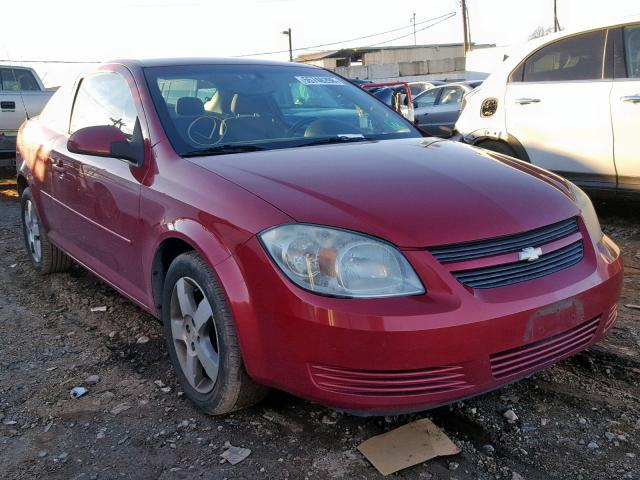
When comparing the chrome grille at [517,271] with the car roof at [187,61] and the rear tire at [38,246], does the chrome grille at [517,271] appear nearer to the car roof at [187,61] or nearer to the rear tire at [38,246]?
the car roof at [187,61]

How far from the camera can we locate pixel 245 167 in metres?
2.67

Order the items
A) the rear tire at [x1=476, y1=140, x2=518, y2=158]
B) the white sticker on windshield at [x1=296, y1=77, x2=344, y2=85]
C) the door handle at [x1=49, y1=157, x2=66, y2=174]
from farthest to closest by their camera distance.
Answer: the rear tire at [x1=476, y1=140, x2=518, y2=158] → the door handle at [x1=49, y1=157, x2=66, y2=174] → the white sticker on windshield at [x1=296, y1=77, x2=344, y2=85]

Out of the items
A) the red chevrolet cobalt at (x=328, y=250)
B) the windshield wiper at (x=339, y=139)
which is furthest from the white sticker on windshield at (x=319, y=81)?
the windshield wiper at (x=339, y=139)

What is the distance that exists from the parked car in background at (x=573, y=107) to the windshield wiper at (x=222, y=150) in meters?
3.31

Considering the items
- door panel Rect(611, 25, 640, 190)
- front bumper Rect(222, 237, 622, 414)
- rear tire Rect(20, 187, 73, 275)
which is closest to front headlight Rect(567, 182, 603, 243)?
front bumper Rect(222, 237, 622, 414)

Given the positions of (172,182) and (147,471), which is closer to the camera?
(147,471)

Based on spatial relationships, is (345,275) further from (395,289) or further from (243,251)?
(243,251)

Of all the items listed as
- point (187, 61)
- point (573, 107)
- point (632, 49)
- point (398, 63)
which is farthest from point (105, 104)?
point (398, 63)

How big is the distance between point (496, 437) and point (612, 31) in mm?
3938

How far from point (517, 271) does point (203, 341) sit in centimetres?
130

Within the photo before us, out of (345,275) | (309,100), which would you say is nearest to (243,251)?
(345,275)

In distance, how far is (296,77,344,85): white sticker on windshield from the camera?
376 cm

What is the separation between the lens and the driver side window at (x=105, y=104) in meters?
3.35

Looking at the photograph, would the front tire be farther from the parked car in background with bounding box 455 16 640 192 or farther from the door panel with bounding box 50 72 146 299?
the parked car in background with bounding box 455 16 640 192
